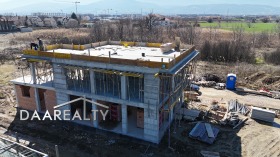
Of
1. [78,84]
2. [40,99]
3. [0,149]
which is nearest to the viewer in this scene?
[0,149]

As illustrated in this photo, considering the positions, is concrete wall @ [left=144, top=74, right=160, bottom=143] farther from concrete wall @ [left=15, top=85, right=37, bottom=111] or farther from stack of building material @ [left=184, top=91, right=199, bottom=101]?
concrete wall @ [left=15, top=85, right=37, bottom=111]

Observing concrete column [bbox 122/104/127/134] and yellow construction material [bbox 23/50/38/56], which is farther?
yellow construction material [bbox 23/50/38/56]

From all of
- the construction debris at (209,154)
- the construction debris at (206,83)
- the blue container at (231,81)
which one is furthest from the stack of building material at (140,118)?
the blue container at (231,81)

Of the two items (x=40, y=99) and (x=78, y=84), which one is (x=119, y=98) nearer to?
(x=78, y=84)

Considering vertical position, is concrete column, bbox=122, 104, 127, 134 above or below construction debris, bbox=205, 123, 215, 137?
above

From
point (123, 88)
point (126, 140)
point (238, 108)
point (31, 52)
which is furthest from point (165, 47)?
point (31, 52)

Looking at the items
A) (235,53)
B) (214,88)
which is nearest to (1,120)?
(214,88)

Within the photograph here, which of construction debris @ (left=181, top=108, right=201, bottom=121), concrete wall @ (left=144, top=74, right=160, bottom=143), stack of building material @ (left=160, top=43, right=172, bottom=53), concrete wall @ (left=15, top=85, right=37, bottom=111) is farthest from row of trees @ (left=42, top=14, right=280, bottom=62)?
concrete wall @ (left=15, top=85, right=37, bottom=111)
